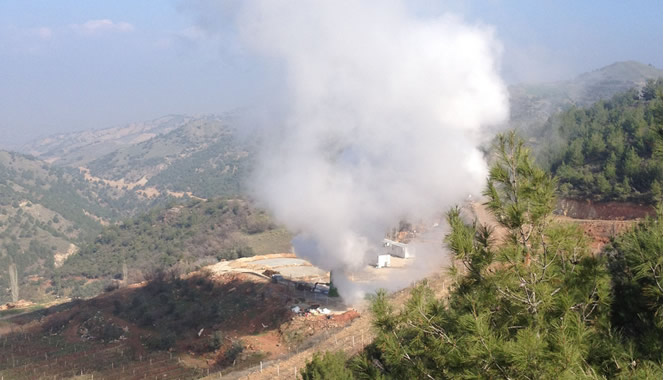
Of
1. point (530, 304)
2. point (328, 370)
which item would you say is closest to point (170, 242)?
point (328, 370)

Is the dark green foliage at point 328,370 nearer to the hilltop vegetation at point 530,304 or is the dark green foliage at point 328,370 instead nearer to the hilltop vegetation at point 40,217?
the hilltop vegetation at point 530,304

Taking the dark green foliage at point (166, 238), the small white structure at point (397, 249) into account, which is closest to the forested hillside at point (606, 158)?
the small white structure at point (397, 249)

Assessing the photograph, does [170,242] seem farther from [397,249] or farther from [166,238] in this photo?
[397,249]

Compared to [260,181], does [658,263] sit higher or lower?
lower

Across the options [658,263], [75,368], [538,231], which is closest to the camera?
[658,263]

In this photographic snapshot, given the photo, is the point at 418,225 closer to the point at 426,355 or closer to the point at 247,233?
the point at 426,355

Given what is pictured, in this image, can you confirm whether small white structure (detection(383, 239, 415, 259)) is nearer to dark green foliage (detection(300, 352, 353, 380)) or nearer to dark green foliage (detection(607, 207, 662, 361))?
dark green foliage (detection(300, 352, 353, 380))

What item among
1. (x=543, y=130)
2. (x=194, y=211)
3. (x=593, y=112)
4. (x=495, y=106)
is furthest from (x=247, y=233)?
(x=495, y=106)
